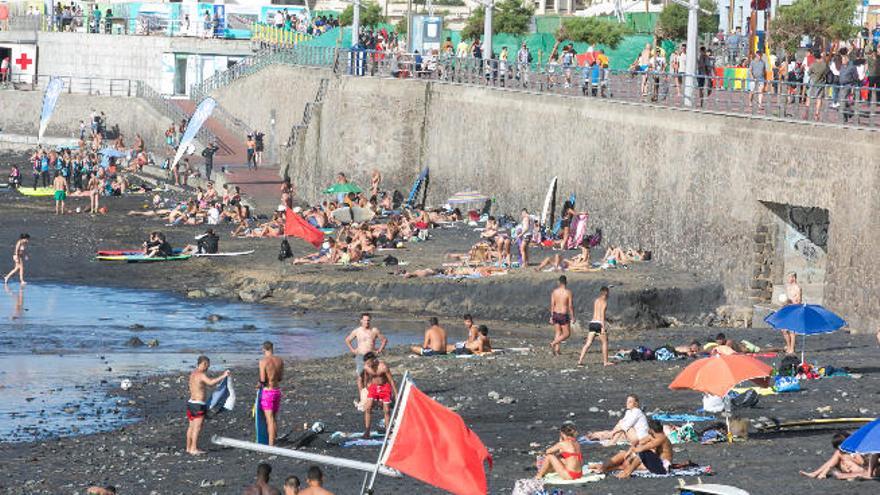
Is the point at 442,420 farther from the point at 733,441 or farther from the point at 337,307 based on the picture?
the point at 337,307

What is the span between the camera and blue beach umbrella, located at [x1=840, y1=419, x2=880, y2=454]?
17312 mm

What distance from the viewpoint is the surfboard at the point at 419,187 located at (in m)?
48.2

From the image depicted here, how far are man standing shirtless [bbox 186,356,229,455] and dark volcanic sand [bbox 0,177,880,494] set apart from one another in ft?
0.76

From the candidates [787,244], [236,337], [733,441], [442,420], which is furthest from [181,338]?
[442,420]

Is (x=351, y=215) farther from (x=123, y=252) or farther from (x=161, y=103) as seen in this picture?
(x=161, y=103)

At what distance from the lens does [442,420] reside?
1614 centimetres

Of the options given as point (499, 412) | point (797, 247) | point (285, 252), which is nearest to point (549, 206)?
point (285, 252)

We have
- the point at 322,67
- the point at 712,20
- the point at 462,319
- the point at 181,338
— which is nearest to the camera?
the point at 181,338

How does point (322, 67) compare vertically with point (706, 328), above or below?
above

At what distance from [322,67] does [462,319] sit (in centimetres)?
2303

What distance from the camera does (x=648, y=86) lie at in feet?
125

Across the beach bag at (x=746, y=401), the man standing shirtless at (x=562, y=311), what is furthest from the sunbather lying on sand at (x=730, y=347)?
the man standing shirtless at (x=562, y=311)

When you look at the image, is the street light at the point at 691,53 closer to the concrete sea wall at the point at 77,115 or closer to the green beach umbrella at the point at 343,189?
the green beach umbrella at the point at 343,189

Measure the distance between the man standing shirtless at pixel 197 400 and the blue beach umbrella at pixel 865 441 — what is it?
7863mm
